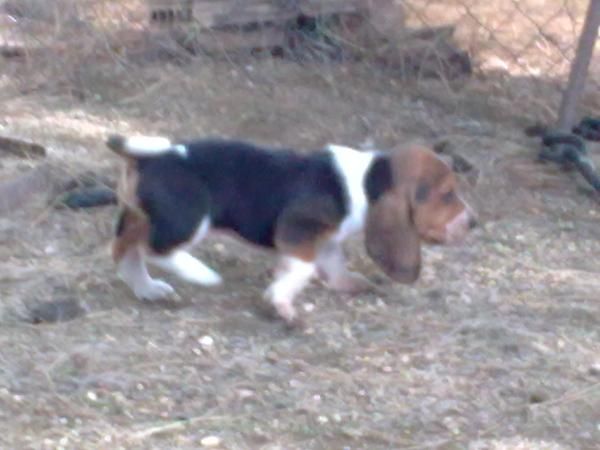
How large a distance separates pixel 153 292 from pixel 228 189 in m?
0.41

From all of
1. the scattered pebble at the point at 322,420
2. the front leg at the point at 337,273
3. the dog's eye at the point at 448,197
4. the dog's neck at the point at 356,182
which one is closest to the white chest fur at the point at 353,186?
the dog's neck at the point at 356,182

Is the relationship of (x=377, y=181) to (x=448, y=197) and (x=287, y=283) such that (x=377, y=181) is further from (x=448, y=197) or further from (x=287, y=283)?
(x=287, y=283)

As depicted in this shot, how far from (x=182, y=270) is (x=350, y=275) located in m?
0.57

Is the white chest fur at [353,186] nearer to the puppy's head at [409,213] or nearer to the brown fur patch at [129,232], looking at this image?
the puppy's head at [409,213]

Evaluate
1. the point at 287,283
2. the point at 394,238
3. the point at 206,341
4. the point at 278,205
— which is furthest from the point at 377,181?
the point at 206,341

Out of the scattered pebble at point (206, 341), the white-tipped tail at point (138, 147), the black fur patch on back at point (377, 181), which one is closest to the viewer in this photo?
the scattered pebble at point (206, 341)

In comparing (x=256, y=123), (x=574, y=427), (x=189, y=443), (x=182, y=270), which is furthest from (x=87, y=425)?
(x=256, y=123)

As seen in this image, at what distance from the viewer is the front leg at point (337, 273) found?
4164 mm

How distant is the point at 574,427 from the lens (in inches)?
A: 130

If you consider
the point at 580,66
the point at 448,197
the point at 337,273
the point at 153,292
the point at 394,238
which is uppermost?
the point at 580,66

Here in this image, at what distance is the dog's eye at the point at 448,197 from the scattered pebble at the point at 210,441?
123 centimetres

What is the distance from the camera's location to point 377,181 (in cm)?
396

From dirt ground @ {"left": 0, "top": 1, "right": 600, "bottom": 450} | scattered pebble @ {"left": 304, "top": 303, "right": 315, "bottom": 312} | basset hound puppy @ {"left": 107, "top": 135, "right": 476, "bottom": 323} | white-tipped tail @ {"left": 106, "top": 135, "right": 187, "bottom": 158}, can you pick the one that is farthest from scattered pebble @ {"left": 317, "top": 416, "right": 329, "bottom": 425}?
white-tipped tail @ {"left": 106, "top": 135, "right": 187, "bottom": 158}

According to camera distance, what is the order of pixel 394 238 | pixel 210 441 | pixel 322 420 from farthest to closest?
pixel 394 238, pixel 322 420, pixel 210 441
